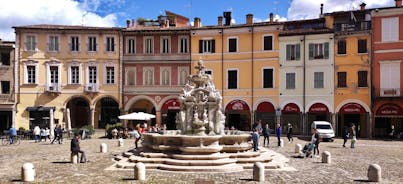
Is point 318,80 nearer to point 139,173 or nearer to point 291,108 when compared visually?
point 291,108

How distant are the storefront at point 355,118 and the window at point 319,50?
4928mm

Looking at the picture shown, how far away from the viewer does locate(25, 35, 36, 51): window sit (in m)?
46.6

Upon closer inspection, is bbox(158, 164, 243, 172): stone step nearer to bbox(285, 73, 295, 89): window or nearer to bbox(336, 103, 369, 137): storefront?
bbox(336, 103, 369, 137): storefront

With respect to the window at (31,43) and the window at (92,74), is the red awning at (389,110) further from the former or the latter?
the window at (31,43)

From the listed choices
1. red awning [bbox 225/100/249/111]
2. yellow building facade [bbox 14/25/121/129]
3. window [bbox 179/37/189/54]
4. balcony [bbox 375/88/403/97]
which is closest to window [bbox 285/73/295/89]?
red awning [bbox 225/100/249/111]

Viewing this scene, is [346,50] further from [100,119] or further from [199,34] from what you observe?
[100,119]

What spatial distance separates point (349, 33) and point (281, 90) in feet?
26.2

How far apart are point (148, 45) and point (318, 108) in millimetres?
17880

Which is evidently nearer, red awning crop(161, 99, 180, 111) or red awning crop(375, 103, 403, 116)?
red awning crop(375, 103, 403, 116)

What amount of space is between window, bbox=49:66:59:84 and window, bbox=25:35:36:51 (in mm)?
2670

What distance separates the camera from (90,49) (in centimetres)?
4722

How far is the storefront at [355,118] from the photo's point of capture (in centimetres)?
4150

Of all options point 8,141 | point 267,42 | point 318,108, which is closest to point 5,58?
point 8,141

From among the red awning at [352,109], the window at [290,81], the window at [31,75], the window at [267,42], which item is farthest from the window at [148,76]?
the red awning at [352,109]
